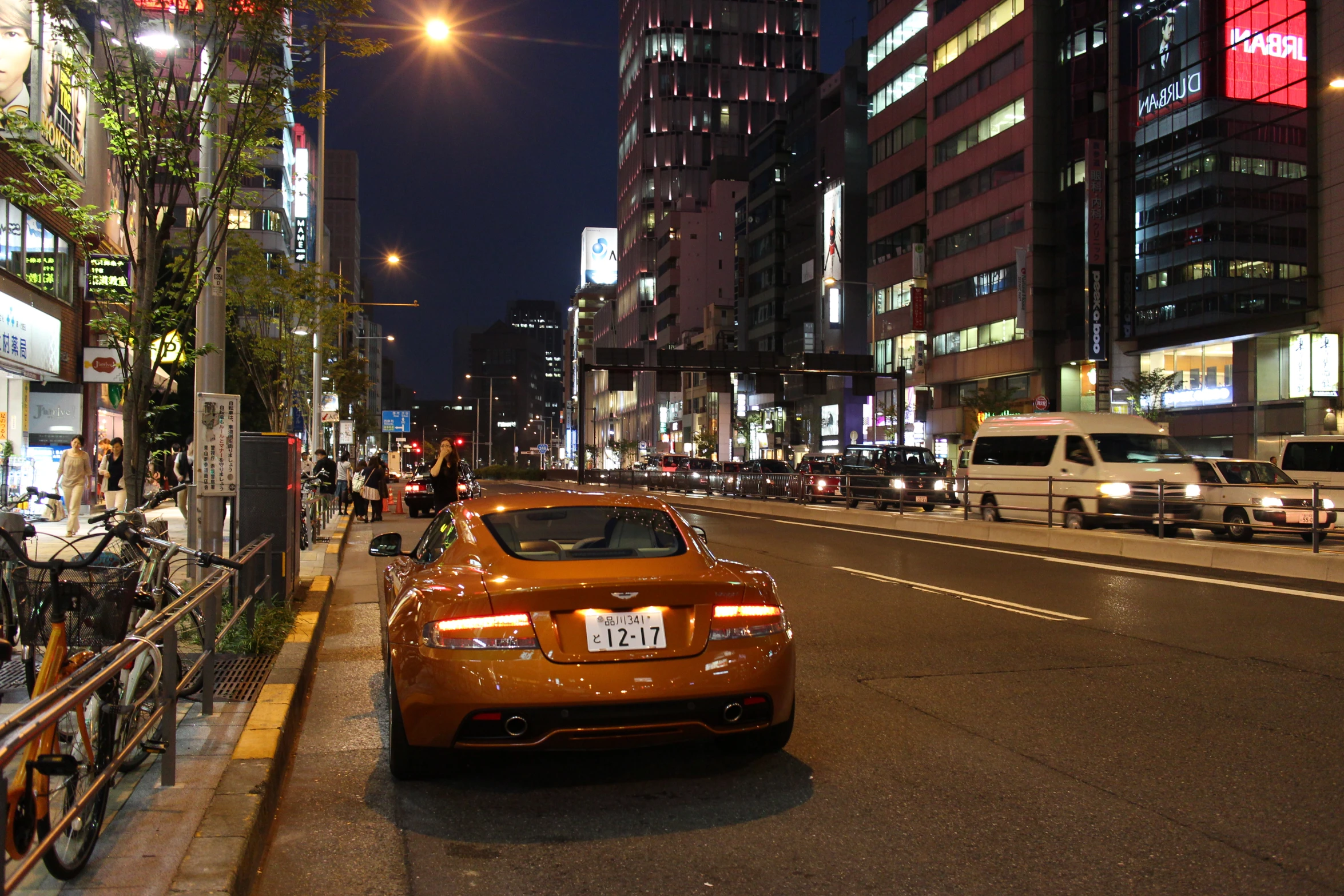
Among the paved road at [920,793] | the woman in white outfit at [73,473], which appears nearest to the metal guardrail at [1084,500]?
the paved road at [920,793]

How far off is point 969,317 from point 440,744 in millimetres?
60876

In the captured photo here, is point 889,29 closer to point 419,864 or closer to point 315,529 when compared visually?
point 315,529

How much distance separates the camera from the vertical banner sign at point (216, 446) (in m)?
9.09

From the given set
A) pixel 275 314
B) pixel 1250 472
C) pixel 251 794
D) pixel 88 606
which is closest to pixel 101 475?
pixel 275 314

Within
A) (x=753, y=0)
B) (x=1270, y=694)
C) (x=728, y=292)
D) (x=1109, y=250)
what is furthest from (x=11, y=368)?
(x=753, y=0)

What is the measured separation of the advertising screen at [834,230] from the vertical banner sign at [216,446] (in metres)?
71.4

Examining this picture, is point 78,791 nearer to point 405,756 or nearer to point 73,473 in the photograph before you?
point 405,756

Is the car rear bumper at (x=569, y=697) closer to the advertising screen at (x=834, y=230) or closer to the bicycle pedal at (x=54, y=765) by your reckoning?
the bicycle pedal at (x=54, y=765)

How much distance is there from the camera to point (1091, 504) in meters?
20.6

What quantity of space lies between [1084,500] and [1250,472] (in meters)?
3.58

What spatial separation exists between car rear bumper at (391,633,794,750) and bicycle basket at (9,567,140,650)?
1.42 m

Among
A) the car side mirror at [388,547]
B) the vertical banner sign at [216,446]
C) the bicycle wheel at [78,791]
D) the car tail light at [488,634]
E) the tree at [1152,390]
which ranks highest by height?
the tree at [1152,390]

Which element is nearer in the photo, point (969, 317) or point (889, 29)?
point (969, 317)

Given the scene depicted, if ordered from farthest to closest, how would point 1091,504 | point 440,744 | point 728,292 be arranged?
point 728,292
point 1091,504
point 440,744
